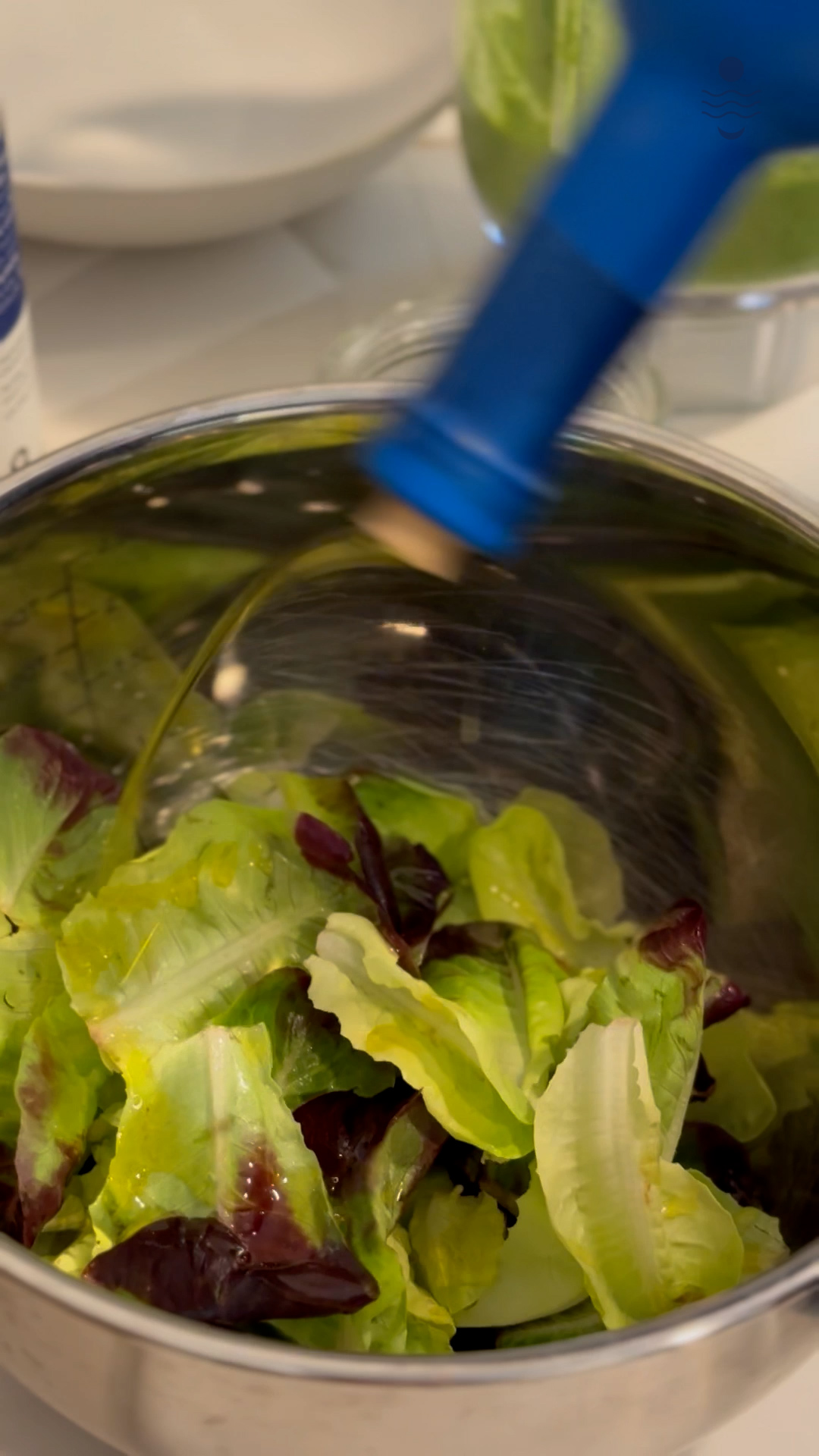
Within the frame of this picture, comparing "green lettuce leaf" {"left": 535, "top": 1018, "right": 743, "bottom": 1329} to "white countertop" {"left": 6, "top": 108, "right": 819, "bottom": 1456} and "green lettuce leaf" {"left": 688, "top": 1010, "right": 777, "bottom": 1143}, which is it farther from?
"white countertop" {"left": 6, "top": 108, "right": 819, "bottom": 1456}

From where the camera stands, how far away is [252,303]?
0.75m

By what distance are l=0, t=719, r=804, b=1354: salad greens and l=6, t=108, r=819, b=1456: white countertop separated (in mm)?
262

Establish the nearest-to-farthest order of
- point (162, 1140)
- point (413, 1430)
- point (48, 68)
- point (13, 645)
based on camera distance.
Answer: point (413, 1430) < point (162, 1140) < point (13, 645) < point (48, 68)

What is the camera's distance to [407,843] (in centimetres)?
53

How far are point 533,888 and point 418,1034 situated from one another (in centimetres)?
12

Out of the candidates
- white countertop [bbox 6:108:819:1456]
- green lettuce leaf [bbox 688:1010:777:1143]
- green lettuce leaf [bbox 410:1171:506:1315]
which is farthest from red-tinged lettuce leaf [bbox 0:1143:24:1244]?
white countertop [bbox 6:108:819:1456]

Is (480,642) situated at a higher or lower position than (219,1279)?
higher

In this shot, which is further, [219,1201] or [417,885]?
[417,885]

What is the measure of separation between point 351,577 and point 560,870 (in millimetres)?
135

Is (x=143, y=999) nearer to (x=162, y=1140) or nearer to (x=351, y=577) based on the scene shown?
(x=162, y=1140)

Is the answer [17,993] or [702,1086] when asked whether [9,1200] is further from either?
[702,1086]

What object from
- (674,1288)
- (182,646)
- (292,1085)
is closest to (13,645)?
(182,646)

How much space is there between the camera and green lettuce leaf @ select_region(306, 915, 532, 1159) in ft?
1.34

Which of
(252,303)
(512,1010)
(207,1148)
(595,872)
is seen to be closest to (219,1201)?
(207,1148)
